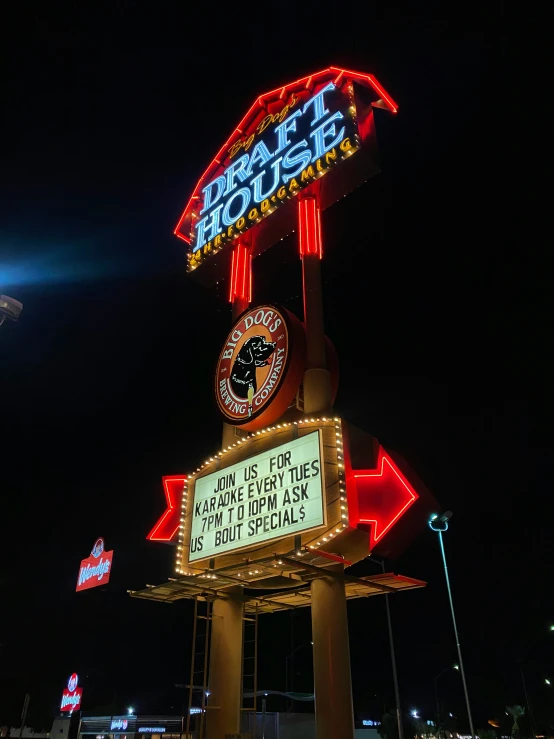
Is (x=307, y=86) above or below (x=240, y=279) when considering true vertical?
above

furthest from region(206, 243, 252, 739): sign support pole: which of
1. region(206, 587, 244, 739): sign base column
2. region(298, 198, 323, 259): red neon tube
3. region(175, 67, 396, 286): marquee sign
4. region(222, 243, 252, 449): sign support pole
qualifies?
region(175, 67, 396, 286): marquee sign

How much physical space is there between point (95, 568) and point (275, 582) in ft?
107

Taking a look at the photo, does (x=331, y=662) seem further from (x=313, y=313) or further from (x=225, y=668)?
(x=313, y=313)

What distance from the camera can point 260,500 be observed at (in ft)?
35.7

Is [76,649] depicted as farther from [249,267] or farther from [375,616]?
[249,267]

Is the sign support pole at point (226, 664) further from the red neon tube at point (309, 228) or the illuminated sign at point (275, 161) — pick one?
the illuminated sign at point (275, 161)

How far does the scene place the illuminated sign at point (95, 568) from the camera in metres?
39.7

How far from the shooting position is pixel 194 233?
61.0ft

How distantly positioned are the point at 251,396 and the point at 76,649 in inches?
1675

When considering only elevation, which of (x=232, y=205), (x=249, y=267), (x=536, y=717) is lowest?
(x=536, y=717)

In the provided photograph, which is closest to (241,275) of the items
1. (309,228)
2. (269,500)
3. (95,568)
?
(309,228)

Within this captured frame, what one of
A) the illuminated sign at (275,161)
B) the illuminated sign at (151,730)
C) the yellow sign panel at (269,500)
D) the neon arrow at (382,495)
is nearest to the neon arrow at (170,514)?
the yellow sign panel at (269,500)

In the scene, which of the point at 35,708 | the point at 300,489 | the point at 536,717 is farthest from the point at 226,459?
the point at 536,717

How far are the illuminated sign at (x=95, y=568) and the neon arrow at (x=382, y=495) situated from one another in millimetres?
33830
